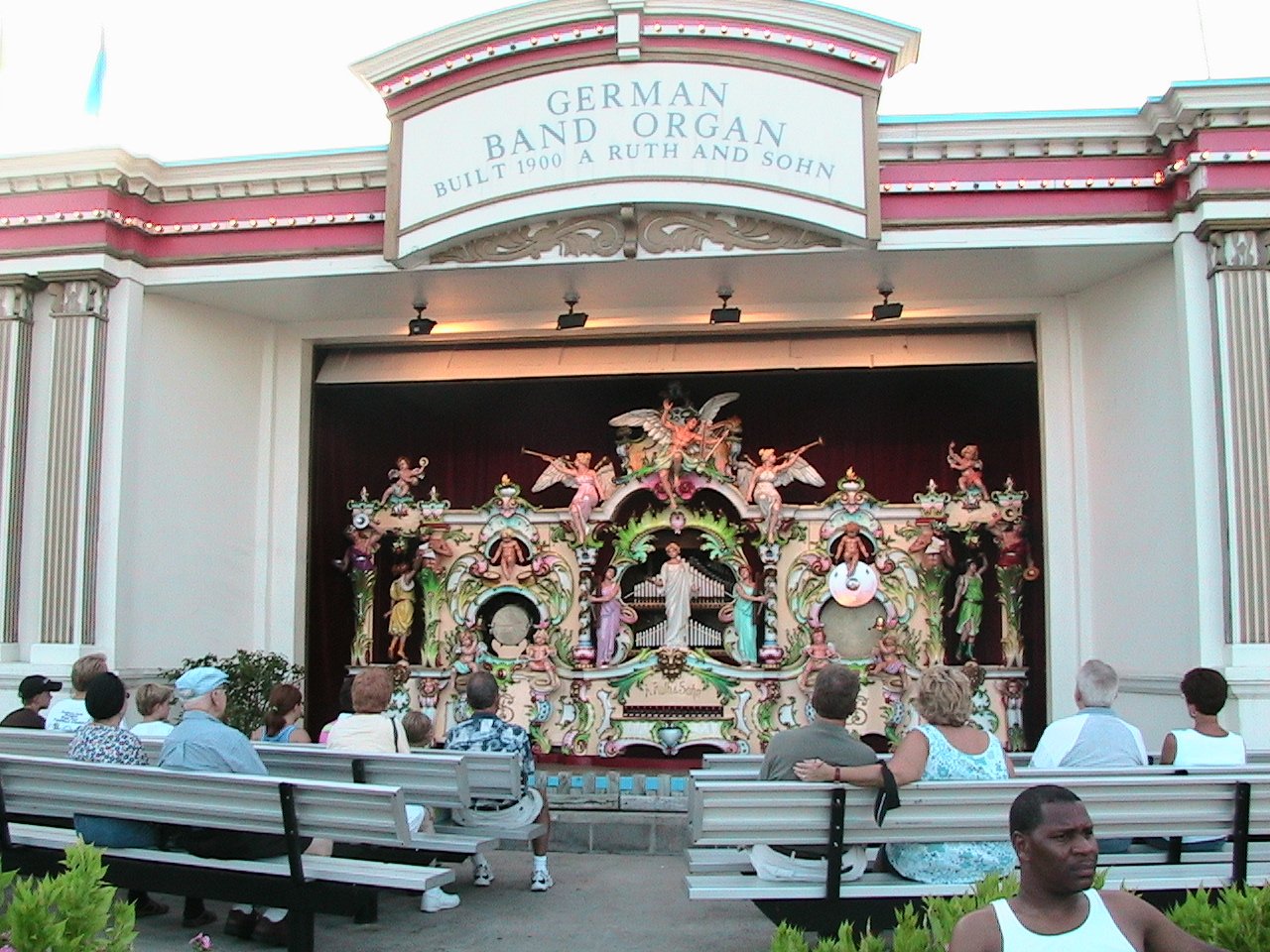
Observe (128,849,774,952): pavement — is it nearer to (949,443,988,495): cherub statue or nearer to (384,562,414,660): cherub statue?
(384,562,414,660): cherub statue

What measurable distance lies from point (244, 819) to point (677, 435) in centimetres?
686

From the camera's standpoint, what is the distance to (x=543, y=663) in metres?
11.3

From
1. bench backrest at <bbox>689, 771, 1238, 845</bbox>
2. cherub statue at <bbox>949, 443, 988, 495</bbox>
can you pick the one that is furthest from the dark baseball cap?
cherub statue at <bbox>949, 443, 988, 495</bbox>

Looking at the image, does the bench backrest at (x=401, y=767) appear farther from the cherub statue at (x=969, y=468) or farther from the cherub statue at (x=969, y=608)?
the cherub statue at (x=969, y=468)

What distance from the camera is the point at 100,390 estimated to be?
10.2m

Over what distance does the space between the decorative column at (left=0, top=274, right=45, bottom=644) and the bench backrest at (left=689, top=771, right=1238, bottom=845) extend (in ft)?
23.3

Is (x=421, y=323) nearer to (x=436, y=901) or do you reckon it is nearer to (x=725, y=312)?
(x=725, y=312)

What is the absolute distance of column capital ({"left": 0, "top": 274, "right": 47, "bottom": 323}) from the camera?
408 inches

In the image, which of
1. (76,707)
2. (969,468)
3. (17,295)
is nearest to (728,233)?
(969,468)

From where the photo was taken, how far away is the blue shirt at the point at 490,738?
23.6 feet

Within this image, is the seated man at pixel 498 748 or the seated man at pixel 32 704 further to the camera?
the seated man at pixel 32 704

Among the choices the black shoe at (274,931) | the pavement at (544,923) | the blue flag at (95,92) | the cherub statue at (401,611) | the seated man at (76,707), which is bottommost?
the pavement at (544,923)

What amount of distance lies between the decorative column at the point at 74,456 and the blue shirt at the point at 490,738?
412 centimetres

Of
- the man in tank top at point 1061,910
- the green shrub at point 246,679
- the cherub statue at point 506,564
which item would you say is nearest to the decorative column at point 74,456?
the green shrub at point 246,679
